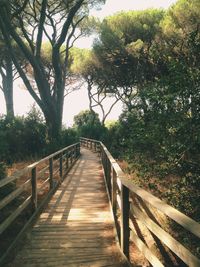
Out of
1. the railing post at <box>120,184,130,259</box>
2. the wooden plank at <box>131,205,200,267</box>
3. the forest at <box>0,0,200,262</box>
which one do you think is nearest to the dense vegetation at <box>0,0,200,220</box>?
the forest at <box>0,0,200,262</box>

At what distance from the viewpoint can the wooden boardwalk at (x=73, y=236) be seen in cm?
547

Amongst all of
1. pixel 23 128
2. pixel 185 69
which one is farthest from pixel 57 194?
pixel 23 128

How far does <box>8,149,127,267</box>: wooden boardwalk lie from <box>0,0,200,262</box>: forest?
1.46 m

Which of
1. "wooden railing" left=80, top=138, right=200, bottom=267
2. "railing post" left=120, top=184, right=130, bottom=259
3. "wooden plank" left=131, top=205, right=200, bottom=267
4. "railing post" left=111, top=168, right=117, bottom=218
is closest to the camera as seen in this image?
"wooden plank" left=131, top=205, right=200, bottom=267

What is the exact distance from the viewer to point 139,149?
10.1 meters

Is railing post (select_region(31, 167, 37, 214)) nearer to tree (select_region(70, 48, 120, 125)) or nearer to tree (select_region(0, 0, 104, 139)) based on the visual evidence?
tree (select_region(0, 0, 104, 139))

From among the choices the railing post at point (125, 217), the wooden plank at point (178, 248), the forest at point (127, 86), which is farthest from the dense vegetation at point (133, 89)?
the wooden plank at point (178, 248)

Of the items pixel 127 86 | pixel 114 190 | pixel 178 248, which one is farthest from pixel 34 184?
pixel 127 86

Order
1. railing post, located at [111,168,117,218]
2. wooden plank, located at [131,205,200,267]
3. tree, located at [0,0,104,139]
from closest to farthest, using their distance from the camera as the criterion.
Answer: wooden plank, located at [131,205,200,267] < railing post, located at [111,168,117,218] < tree, located at [0,0,104,139]

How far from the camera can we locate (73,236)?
6699 mm

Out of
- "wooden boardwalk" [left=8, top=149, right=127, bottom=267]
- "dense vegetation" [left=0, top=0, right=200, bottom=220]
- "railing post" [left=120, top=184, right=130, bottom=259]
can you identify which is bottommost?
"wooden boardwalk" [left=8, top=149, right=127, bottom=267]

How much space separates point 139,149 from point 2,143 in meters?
9.82

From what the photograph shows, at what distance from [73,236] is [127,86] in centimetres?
3383

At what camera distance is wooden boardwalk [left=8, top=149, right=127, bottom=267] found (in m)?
5.47
